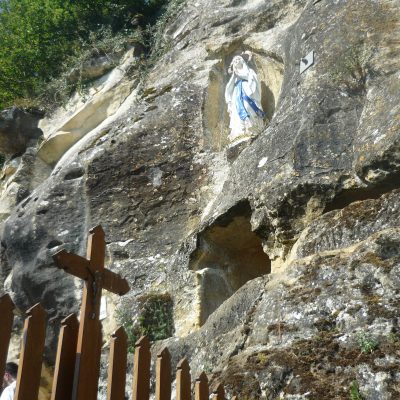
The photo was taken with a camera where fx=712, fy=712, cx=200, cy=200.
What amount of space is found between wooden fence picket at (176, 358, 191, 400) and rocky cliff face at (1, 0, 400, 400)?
76 cm

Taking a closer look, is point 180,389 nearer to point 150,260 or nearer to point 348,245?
Answer: point 348,245

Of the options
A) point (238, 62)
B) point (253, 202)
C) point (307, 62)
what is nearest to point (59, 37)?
point (238, 62)

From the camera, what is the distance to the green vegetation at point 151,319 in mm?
7355

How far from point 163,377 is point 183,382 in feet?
0.45

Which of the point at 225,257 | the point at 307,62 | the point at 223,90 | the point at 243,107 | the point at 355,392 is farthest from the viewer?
the point at 223,90

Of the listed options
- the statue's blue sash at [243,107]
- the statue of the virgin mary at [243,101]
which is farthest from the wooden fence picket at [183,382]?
the statue's blue sash at [243,107]

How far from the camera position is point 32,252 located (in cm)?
943

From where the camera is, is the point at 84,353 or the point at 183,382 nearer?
the point at 84,353

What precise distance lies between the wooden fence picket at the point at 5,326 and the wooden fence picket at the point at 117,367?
444 mm

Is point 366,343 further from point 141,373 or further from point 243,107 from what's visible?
point 243,107

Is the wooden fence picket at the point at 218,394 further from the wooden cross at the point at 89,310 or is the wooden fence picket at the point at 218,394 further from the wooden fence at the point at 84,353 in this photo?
the wooden cross at the point at 89,310

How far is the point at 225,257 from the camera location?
314 inches

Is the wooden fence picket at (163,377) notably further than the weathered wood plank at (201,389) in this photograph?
No

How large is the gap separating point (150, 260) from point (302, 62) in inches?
117
